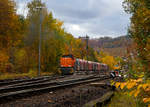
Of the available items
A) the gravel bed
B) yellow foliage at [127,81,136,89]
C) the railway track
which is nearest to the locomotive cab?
the railway track

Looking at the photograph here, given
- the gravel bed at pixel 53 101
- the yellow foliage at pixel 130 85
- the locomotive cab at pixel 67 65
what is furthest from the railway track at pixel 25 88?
the locomotive cab at pixel 67 65

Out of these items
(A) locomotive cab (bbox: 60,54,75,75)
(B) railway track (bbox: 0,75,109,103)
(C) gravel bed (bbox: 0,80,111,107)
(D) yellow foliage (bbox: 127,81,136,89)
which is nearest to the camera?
(D) yellow foliage (bbox: 127,81,136,89)

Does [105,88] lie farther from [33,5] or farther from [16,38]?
[33,5]

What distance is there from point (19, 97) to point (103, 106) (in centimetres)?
276

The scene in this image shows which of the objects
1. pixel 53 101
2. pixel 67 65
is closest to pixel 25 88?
pixel 53 101

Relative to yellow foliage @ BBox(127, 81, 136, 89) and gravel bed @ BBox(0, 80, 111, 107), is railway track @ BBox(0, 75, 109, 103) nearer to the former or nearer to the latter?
gravel bed @ BBox(0, 80, 111, 107)

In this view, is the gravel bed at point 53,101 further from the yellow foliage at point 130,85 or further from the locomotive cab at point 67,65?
the locomotive cab at point 67,65

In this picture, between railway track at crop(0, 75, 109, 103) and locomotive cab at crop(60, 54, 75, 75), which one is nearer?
railway track at crop(0, 75, 109, 103)

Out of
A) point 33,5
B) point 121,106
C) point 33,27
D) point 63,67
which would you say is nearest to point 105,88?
point 121,106

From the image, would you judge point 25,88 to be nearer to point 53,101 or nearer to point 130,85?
point 53,101

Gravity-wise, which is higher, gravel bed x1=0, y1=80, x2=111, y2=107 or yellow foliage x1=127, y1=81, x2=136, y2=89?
yellow foliage x1=127, y1=81, x2=136, y2=89

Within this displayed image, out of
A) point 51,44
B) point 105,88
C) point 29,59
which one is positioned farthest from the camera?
point 51,44

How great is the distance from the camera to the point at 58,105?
4.68 metres

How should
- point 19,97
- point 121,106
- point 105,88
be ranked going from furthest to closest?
1. point 105,88
2. point 19,97
3. point 121,106
